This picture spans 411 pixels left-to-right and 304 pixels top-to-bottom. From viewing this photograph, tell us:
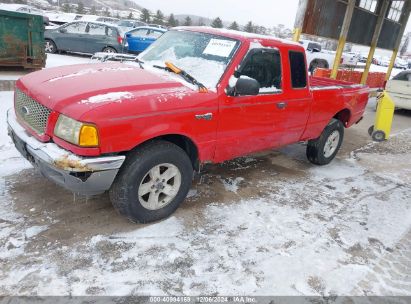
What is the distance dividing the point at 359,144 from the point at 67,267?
21.9 ft

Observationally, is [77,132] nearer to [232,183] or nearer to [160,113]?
[160,113]

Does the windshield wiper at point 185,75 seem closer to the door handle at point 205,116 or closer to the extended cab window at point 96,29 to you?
the door handle at point 205,116

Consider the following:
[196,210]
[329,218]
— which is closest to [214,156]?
[196,210]

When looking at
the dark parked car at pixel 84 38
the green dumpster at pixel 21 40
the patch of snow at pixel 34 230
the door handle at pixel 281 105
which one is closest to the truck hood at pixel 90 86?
the patch of snow at pixel 34 230

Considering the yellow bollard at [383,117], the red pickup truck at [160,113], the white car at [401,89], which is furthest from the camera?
the white car at [401,89]

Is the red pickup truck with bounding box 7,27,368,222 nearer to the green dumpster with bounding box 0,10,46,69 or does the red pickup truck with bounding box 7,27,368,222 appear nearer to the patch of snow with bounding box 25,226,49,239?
the patch of snow with bounding box 25,226,49,239

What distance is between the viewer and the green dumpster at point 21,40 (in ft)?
26.4

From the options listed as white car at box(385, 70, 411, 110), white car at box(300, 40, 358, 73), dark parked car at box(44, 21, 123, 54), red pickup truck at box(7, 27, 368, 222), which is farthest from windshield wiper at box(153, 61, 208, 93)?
white car at box(300, 40, 358, 73)

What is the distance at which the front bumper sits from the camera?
2855 mm

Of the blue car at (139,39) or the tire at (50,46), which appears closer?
the tire at (50,46)

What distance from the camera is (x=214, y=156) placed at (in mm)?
3930

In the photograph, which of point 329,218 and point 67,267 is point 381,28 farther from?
point 67,267

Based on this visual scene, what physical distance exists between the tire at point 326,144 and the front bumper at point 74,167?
12.0ft

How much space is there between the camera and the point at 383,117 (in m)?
7.61
